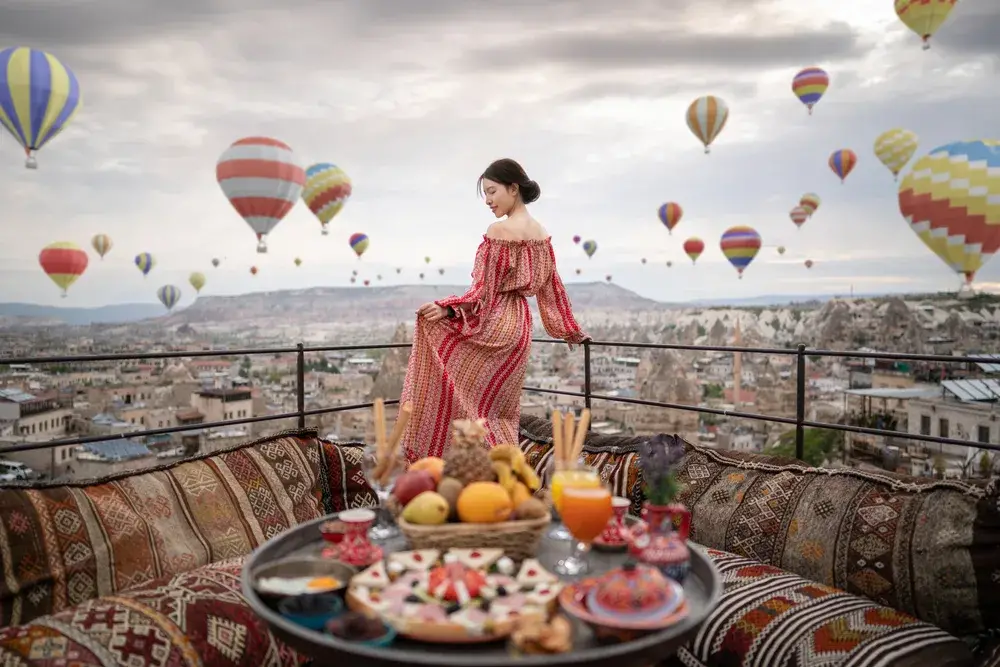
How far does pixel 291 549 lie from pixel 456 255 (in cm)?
3452

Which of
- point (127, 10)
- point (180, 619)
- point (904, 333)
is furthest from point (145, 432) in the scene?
point (904, 333)

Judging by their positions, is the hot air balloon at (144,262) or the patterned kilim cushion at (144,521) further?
the hot air balloon at (144,262)

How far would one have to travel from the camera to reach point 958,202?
1000cm

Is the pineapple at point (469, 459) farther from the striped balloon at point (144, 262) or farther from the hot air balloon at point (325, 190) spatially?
the striped balloon at point (144, 262)

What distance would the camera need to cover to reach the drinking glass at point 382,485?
161 cm

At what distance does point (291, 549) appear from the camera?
1689 millimetres

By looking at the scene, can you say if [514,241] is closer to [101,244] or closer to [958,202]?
[958,202]

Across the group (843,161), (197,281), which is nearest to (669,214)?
(843,161)

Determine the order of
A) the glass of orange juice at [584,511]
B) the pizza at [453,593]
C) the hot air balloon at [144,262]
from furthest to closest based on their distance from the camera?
the hot air balloon at [144,262] < the glass of orange juice at [584,511] < the pizza at [453,593]

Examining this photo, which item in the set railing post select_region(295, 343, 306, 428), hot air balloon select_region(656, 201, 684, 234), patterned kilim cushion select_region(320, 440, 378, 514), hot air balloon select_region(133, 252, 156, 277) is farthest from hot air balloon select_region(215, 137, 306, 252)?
hot air balloon select_region(133, 252, 156, 277)

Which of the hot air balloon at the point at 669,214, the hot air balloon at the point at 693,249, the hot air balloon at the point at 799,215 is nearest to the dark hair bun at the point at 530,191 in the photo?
the hot air balloon at the point at 669,214

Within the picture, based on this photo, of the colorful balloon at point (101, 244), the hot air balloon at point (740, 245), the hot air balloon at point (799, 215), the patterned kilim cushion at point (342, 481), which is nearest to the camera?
the patterned kilim cushion at point (342, 481)

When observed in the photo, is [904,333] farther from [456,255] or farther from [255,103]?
[255,103]

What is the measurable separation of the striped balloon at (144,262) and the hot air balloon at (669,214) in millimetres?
18034
